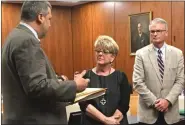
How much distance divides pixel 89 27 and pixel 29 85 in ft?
23.2

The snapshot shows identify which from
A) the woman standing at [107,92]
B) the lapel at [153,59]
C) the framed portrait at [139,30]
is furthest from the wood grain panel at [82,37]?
the woman standing at [107,92]

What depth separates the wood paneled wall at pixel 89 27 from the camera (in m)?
6.31

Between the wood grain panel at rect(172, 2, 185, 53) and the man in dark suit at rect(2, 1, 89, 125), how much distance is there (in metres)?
4.85

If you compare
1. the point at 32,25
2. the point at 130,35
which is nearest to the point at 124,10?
the point at 130,35

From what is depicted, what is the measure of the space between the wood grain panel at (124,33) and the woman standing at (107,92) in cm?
490

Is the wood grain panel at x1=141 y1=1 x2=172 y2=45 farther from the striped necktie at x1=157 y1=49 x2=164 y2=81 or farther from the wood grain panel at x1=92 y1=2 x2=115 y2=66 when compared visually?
the striped necktie at x1=157 y1=49 x2=164 y2=81

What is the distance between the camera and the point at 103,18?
26.3 ft

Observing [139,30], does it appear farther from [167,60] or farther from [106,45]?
[106,45]

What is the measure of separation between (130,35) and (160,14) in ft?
3.12

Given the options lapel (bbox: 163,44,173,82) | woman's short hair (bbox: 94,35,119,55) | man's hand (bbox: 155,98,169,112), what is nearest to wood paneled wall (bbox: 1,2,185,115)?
lapel (bbox: 163,44,173,82)

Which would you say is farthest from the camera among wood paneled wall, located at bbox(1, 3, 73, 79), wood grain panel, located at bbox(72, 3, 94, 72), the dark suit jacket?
wood paneled wall, located at bbox(1, 3, 73, 79)

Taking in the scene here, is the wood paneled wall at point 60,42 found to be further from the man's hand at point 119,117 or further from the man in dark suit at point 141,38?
the man's hand at point 119,117

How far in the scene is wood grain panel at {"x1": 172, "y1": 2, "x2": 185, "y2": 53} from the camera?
6.07 meters

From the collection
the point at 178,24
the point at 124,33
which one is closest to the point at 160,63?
the point at 178,24
